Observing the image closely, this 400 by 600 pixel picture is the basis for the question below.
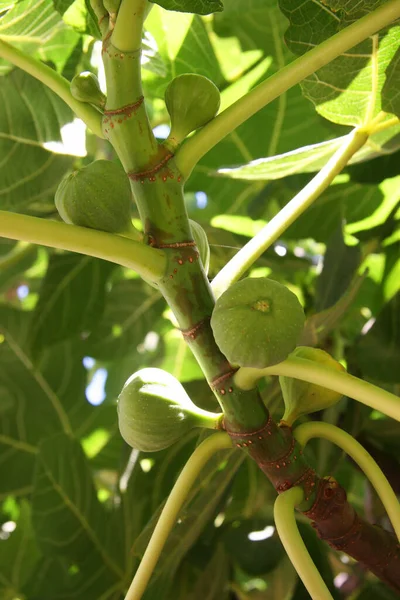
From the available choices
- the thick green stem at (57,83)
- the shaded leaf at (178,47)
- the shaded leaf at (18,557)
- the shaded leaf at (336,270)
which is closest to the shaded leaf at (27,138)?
the shaded leaf at (178,47)

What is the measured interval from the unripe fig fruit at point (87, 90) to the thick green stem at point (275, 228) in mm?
169

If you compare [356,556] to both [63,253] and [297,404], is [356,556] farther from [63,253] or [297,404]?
[63,253]

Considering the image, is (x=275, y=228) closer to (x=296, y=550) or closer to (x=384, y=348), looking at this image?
(x=296, y=550)

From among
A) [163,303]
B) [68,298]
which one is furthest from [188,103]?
[163,303]

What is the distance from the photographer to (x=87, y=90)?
22.7 inches

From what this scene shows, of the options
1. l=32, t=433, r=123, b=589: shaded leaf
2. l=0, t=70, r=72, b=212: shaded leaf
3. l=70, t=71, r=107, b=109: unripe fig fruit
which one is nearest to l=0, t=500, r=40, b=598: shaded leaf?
l=32, t=433, r=123, b=589: shaded leaf

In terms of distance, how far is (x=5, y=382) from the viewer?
1.11 meters

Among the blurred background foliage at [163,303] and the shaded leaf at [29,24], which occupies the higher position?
the shaded leaf at [29,24]

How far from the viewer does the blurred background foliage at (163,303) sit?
870 millimetres

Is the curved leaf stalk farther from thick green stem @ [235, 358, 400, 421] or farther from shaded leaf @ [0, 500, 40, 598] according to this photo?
thick green stem @ [235, 358, 400, 421]

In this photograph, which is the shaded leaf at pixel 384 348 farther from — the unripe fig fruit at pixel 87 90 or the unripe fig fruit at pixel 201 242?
the unripe fig fruit at pixel 87 90

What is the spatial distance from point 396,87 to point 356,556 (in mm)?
439

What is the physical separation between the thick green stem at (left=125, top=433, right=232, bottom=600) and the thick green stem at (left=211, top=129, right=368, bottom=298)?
0.40 feet

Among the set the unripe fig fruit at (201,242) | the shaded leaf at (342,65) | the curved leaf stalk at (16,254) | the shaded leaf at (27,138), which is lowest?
the unripe fig fruit at (201,242)
